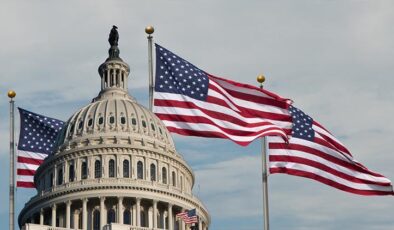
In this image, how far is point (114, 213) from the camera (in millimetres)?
133000

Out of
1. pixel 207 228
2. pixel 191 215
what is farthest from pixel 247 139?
pixel 207 228

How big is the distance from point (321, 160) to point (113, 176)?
66456 millimetres

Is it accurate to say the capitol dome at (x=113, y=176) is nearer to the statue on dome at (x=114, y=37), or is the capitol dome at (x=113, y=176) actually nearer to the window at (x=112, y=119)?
the window at (x=112, y=119)

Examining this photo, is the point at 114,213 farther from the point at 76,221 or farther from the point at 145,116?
the point at 145,116

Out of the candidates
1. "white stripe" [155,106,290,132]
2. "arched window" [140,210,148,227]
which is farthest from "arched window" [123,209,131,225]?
"white stripe" [155,106,290,132]

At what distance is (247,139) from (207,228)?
74.0m

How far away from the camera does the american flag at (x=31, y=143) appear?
114m

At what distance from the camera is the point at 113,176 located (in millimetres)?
136125

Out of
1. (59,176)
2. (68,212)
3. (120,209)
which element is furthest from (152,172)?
(68,212)

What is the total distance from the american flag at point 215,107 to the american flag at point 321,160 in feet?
4.38

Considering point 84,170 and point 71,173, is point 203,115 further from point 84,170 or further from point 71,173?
point 71,173

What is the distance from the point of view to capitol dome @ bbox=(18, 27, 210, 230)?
436 feet

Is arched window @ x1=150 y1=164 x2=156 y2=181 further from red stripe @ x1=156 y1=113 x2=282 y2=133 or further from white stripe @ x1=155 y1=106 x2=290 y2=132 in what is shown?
red stripe @ x1=156 y1=113 x2=282 y2=133

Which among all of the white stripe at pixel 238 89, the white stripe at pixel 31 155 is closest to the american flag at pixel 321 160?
the white stripe at pixel 238 89
